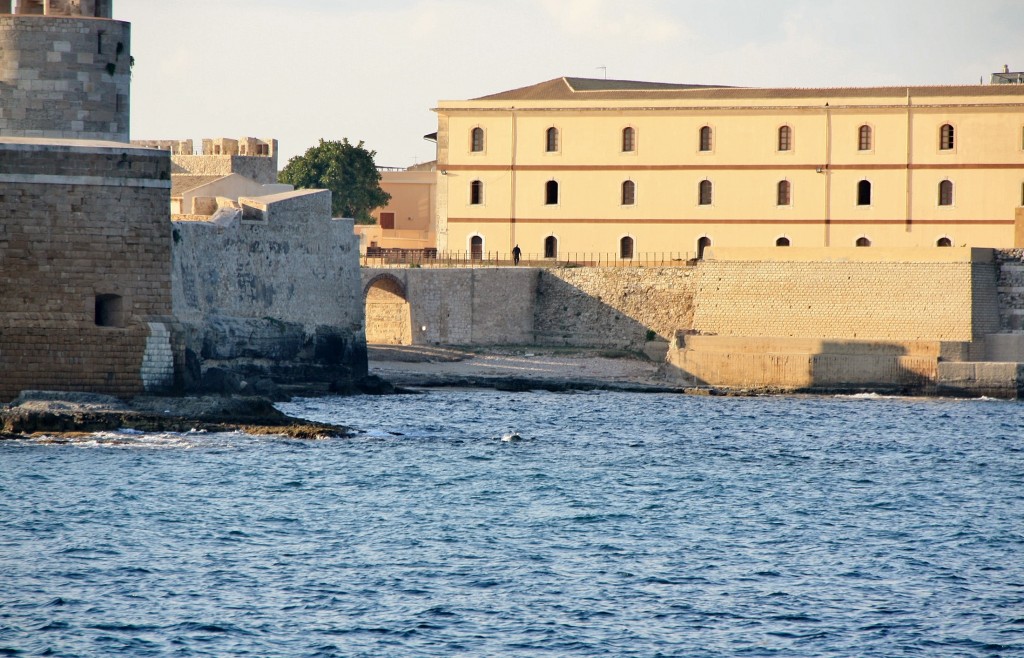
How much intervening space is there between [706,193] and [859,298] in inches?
371

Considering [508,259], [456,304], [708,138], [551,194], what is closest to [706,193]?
[708,138]

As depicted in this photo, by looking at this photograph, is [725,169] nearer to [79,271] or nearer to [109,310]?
[109,310]

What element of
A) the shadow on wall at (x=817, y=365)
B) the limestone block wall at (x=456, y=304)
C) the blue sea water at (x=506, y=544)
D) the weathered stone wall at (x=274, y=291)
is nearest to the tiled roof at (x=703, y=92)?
Answer: the limestone block wall at (x=456, y=304)

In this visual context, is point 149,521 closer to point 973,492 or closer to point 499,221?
point 973,492

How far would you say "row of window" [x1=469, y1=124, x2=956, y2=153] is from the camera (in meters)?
42.2

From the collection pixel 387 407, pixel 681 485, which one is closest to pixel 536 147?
pixel 387 407

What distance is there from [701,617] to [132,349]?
10.3 meters

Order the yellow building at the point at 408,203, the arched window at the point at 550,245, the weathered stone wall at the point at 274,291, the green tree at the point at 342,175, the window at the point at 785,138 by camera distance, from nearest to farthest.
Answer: the weathered stone wall at the point at 274,291 → the window at the point at 785,138 → the arched window at the point at 550,245 → the green tree at the point at 342,175 → the yellow building at the point at 408,203

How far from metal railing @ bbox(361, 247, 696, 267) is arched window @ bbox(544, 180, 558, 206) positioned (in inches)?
59.5

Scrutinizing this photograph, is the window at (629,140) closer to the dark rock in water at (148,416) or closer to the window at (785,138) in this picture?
the window at (785,138)

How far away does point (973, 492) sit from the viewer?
2162 cm

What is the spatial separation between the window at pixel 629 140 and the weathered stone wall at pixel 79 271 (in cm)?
2392

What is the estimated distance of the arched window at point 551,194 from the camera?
4472cm

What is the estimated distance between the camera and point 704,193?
44.0 meters
